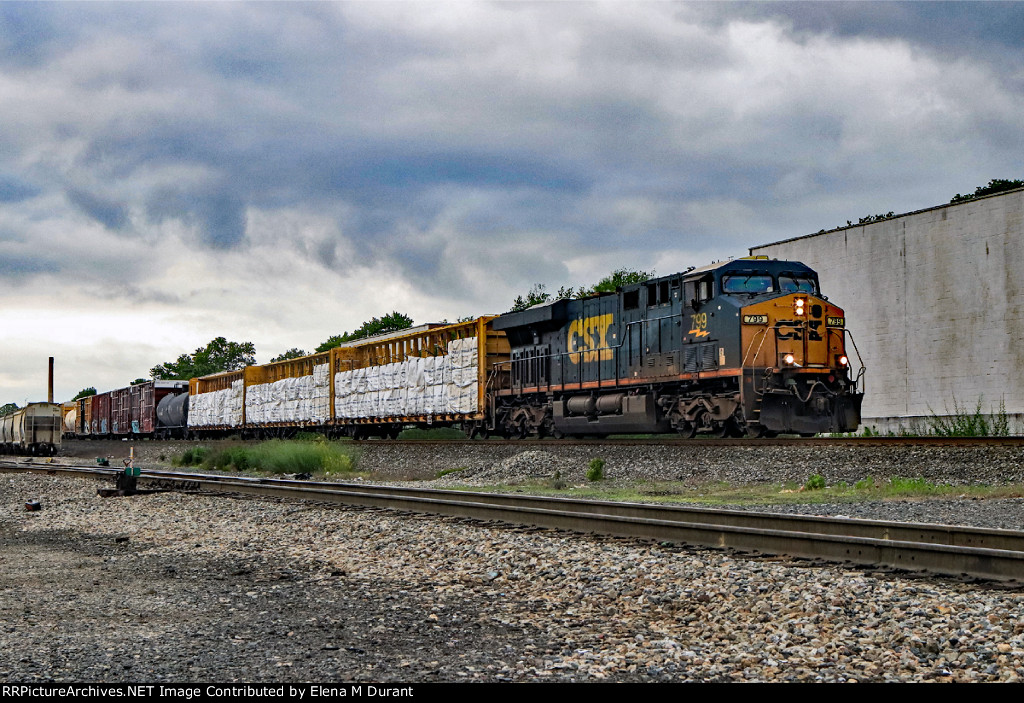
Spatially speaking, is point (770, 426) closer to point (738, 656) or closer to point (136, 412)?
point (738, 656)

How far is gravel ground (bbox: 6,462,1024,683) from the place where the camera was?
499 centimetres

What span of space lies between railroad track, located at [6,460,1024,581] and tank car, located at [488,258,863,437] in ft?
24.9

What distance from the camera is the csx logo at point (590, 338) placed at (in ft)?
73.7

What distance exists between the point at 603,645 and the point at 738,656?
0.77 m

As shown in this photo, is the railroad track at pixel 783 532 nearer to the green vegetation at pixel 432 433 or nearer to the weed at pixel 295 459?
the weed at pixel 295 459

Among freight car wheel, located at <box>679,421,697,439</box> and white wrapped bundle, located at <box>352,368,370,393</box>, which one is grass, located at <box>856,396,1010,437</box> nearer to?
freight car wheel, located at <box>679,421,697,439</box>

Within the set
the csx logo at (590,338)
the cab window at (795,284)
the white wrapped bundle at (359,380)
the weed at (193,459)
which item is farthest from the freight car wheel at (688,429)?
the weed at (193,459)

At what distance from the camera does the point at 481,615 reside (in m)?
6.50

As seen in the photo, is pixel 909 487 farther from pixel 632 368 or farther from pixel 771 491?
pixel 632 368

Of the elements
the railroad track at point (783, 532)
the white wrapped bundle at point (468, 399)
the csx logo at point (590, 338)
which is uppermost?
the csx logo at point (590, 338)

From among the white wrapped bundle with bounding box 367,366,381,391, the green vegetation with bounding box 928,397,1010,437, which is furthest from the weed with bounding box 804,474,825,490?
the white wrapped bundle with bounding box 367,366,381,391

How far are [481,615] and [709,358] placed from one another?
13.4 meters

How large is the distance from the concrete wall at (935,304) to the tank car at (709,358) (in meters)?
10.5

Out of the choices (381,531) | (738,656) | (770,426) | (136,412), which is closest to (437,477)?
(770,426)
